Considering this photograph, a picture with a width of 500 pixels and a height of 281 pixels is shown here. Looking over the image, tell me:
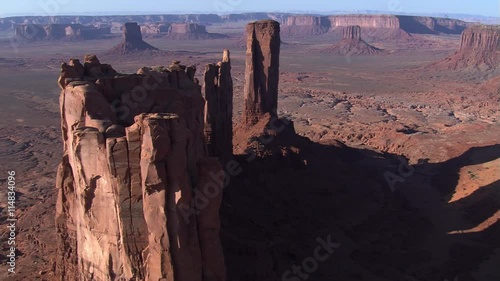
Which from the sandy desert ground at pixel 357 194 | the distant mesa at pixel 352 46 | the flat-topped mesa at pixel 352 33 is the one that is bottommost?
the sandy desert ground at pixel 357 194

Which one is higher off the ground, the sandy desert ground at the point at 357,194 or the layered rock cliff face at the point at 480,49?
the layered rock cliff face at the point at 480,49

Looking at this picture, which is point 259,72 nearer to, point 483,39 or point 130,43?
point 483,39

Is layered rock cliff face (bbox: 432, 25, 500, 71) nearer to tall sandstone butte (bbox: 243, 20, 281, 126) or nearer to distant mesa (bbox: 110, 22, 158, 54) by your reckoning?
tall sandstone butte (bbox: 243, 20, 281, 126)

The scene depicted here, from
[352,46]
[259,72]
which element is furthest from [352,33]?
[259,72]

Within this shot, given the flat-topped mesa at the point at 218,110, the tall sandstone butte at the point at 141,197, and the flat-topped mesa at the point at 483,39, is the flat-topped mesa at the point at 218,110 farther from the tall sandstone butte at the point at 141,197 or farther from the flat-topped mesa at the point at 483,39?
the flat-topped mesa at the point at 483,39

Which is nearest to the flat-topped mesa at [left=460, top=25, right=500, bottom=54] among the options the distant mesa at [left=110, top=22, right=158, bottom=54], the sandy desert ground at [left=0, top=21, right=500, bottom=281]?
the sandy desert ground at [left=0, top=21, right=500, bottom=281]

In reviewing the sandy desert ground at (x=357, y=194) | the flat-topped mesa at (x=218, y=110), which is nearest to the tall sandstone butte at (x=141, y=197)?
the sandy desert ground at (x=357, y=194)
